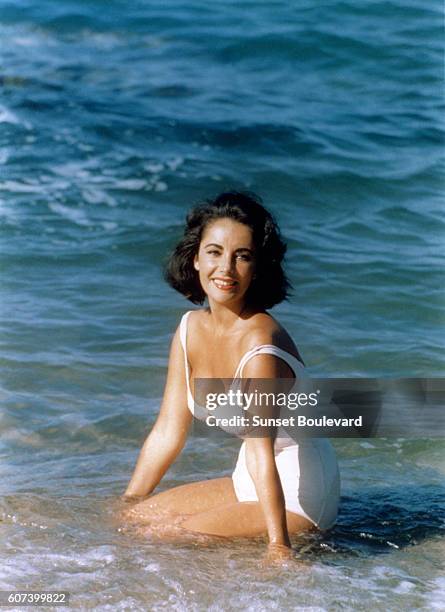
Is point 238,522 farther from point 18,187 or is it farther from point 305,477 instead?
point 18,187

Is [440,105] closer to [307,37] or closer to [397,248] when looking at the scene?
[307,37]

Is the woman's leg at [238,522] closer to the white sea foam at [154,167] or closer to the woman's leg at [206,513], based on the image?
the woman's leg at [206,513]

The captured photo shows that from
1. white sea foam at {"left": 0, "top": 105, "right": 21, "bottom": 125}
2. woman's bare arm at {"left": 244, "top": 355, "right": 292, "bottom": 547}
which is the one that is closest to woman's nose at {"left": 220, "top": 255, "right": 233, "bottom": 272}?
woman's bare arm at {"left": 244, "top": 355, "right": 292, "bottom": 547}

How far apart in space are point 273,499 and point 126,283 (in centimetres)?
433

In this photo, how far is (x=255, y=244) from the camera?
12.9ft

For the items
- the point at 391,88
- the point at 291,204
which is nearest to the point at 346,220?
the point at 291,204

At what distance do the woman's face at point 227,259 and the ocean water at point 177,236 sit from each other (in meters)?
0.97

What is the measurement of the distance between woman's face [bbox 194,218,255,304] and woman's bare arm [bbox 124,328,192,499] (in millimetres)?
402

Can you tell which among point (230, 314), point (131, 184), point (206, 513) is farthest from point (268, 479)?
point (131, 184)

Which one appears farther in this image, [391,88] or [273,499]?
[391,88]

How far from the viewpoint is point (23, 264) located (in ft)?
26.6

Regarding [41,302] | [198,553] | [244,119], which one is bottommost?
[198,553]

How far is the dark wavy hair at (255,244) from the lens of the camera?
3.91m

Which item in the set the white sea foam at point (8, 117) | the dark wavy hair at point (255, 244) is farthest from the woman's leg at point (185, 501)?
the white sea foam at point (8, 117)
